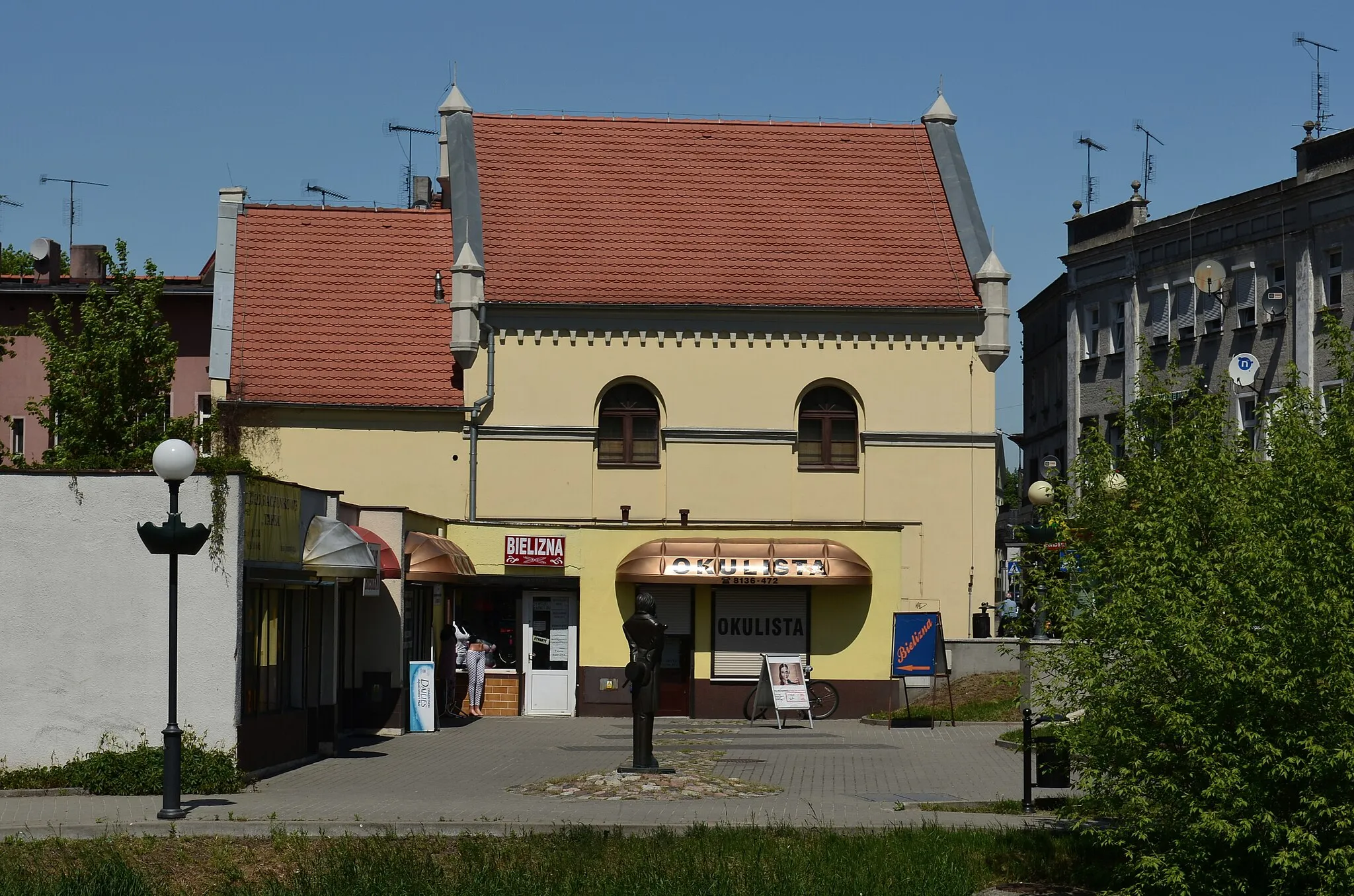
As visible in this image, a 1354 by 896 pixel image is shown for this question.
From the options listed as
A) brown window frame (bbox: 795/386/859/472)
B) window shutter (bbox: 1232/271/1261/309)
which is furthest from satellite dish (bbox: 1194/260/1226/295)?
brown window frame (bbox: 795/386/859/472)

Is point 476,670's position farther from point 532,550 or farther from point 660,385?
point 660,385

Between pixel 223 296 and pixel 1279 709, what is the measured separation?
32.3 meters

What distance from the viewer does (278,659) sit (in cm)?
2386

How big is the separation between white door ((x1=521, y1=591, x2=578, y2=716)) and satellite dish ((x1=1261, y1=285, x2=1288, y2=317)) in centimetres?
2425

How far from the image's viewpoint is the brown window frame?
40875 mm

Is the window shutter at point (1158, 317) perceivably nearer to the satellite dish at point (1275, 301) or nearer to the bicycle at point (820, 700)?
the satellite dish at point (1275, 301)

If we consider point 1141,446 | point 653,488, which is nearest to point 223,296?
point 653,488

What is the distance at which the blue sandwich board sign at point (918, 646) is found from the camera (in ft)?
109

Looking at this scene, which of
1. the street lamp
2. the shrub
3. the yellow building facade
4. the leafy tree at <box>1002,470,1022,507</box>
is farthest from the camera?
the leafy tree at <box>1002,470,1022,507</box>

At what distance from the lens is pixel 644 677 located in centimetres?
2173

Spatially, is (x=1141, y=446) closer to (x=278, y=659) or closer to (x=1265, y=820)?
(x=1265, y=820)

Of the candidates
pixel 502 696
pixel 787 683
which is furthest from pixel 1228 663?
pixel 502 696

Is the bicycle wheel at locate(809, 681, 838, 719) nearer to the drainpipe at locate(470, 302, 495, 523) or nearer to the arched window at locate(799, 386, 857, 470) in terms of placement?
the arched window at locate(799, 386, 857, 470)

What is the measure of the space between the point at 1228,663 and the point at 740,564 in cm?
2299
